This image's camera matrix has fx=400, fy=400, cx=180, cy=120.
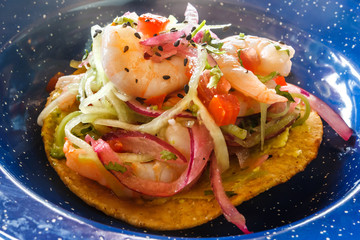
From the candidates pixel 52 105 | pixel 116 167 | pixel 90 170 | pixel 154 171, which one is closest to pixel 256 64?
pixel 154 171

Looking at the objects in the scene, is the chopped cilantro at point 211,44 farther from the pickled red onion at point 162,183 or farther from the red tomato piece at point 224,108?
the pickled red onion at point 162,183

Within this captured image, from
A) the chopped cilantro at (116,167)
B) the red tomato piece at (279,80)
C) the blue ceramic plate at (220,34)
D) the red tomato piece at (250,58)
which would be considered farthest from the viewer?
the red tomato piece at (279,80)

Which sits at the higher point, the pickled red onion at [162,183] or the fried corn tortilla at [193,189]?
the pickled red onion at [162,183]

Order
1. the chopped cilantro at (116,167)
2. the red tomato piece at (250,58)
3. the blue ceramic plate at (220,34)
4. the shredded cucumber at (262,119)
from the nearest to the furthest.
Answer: the blue ceramic plate at (220,34) → the chopped cilantro at (116,167) → the shredded cucumber at (262,119) → the red tomato piece at (250,58)

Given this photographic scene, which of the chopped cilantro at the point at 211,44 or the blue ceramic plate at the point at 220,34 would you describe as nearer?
the blue ceramic plate at the point at 220,34

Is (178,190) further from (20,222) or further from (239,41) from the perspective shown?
(239,41)

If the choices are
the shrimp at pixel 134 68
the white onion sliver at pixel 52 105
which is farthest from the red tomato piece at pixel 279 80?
the white onion sliver at pixel 52 105

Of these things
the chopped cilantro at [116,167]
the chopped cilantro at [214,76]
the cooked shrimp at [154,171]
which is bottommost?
the cooked shrimp at [154,171]

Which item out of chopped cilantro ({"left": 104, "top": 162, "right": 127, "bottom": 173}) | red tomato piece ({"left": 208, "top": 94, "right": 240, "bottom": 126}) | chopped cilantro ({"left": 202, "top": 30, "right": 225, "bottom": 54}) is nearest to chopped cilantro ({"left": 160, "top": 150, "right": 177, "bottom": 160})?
chopped cilantro ({"left": 104, "top": 162, "right": 127, "bottom": 173})
